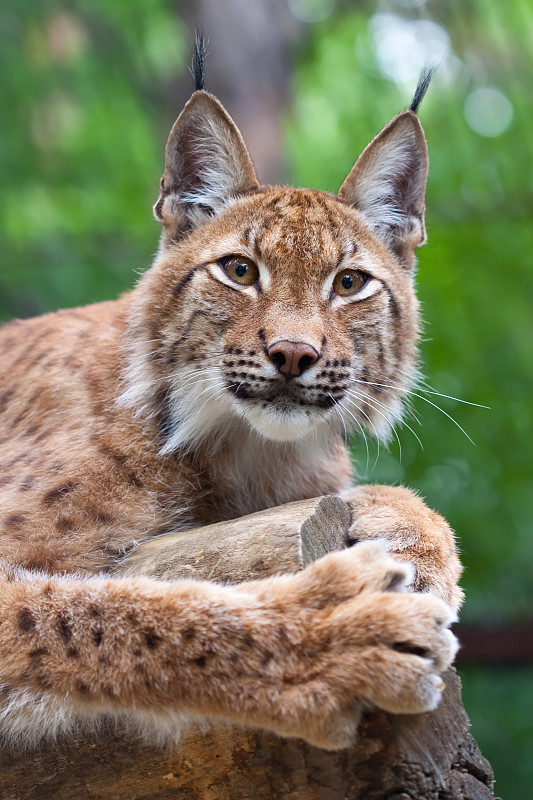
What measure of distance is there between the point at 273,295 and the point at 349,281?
0.42 meters

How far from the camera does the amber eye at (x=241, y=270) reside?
3.69 metres

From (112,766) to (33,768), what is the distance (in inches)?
10.6

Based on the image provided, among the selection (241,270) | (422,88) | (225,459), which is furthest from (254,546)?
(422,88)

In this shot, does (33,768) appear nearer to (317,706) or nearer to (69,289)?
(317,706)

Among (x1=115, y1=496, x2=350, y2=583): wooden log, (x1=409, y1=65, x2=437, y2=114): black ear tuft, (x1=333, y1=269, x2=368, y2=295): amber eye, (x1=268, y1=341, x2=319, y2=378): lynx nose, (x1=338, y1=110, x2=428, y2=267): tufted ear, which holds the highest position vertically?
(x1=409, y1=65, x2=437, y2=114): black ear tuft

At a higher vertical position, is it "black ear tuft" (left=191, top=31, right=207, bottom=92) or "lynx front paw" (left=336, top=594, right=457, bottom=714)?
"black ear tuft" (left=191, top=31, right=207, bottom=92)

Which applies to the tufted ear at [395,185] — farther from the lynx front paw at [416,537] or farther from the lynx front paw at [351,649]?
the lynx front paw at [351,649]

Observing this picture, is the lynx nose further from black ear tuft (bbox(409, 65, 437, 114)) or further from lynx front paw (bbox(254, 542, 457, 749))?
black ear tuft (bbox(409, 65, 437, 114))

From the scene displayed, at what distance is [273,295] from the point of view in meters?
3.51

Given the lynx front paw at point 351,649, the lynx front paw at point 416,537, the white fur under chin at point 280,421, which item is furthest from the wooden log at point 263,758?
the white fur under chin at point 280,421

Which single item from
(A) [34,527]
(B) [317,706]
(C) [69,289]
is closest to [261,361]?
(A) [34,527]

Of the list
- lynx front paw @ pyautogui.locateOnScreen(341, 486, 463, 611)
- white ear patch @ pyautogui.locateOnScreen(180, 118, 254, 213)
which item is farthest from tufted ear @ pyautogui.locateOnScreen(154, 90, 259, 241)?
lynx front paw @ pyautogui.locateOnScreen(341, 486, 463, 611)

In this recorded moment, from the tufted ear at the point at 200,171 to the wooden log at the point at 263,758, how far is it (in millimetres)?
1693

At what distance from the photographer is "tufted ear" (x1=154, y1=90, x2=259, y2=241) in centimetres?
397
